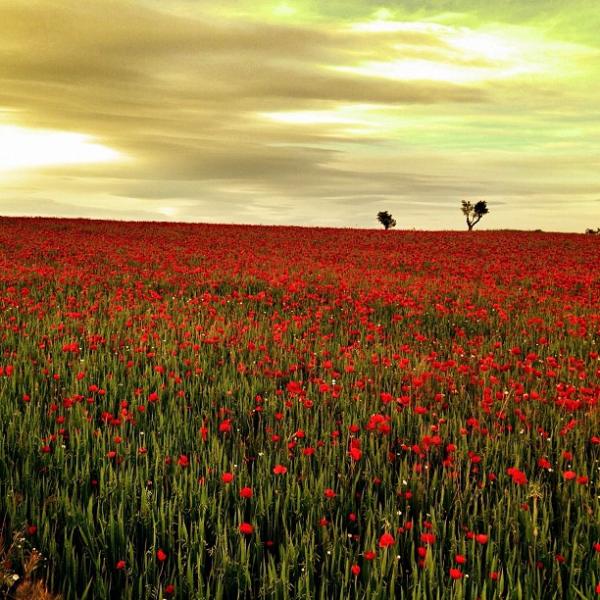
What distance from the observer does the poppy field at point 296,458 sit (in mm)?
3006

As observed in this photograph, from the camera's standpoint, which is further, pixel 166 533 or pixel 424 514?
pixel 424 514

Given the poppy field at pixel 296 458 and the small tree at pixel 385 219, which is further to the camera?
the small tree at pixel 385 219

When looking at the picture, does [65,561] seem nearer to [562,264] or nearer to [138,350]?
[138,350]

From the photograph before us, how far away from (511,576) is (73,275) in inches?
553

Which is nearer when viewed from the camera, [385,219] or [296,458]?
[296,458]

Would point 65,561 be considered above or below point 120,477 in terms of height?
below

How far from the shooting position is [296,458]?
12.9 feet

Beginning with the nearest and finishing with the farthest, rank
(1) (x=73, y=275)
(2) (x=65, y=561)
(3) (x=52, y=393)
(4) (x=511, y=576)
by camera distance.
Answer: (4) (x=511, y=576) < (2) (x=65, y=561) < (3) (x=52, y=393) < (1) (x=73, y=275)

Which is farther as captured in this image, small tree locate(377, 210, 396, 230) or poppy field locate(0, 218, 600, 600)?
small tree locate(377, 210, 396, 230)

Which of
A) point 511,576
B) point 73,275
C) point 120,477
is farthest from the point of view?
point 73,275

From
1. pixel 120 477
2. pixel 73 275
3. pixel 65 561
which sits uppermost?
pixel 73 275

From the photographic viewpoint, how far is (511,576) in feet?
9.39

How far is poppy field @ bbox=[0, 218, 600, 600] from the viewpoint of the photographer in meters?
3.01

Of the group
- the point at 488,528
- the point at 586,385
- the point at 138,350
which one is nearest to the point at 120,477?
the point at 488,528
